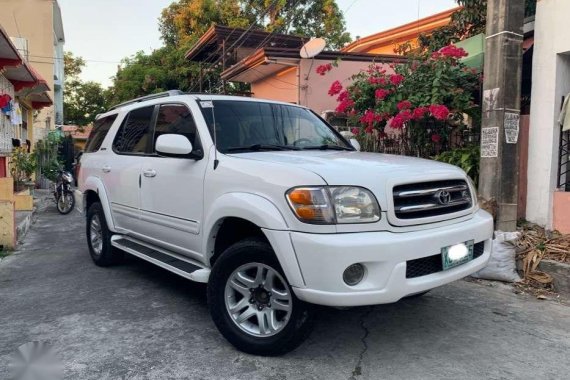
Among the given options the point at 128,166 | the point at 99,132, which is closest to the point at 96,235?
the point at 99,132

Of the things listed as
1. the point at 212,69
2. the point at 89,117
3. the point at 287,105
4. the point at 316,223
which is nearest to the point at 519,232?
the point at 287,105

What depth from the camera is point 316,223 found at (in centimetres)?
292

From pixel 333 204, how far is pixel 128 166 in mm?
2816

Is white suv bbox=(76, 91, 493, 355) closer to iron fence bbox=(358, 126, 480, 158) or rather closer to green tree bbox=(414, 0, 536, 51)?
iron fence bbox=(358, 126, 480, 158)

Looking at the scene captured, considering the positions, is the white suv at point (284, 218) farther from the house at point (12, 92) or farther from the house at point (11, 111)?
the house at point (12, 92)

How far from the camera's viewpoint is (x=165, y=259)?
169 inches

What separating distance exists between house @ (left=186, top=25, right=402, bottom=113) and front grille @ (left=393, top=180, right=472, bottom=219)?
7.79m

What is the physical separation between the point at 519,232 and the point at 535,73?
207 centimetres

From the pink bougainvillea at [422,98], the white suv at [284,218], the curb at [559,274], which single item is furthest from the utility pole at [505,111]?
the white suv at [284,218]

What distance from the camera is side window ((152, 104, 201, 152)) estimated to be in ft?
13.5

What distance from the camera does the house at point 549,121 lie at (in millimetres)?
5730

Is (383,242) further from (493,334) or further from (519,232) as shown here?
(519,232)

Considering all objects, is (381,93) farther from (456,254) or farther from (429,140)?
(456,254)

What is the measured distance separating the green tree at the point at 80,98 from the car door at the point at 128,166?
120ft
